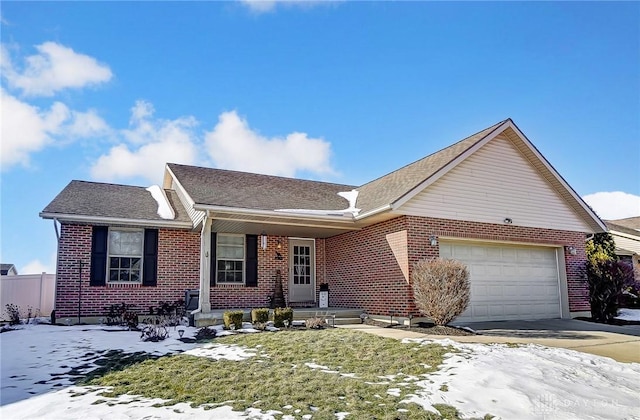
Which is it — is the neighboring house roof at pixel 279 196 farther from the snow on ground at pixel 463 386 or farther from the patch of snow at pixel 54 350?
the snow on ground at pixel 463 386

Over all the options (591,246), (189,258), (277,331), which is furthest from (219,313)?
(591,246)

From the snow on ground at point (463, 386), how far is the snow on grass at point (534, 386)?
0.03 ft

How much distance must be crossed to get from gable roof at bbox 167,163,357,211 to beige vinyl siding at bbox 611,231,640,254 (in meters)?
18.1

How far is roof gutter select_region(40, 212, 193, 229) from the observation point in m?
11.0

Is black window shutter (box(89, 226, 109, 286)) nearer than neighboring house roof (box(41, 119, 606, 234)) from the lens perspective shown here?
No

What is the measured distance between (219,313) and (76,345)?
329 centimetres

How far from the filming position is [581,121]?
42.3 feet

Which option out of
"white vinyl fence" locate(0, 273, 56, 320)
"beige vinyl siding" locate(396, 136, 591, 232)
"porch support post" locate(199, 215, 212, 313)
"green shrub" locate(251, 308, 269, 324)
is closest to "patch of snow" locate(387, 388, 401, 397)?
"green shrub" locate(251, 308, 269, 324)

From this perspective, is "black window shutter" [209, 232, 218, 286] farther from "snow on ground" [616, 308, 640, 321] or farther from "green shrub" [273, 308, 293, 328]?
"snow on ground" [616, 308, 640, 321]

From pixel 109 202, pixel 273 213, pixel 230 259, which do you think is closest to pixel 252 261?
pixel 230 259

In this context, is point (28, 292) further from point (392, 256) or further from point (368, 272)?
point (392, 256)

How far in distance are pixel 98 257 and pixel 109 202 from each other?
5.90ft

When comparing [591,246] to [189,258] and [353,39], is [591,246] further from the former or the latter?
[189,258]

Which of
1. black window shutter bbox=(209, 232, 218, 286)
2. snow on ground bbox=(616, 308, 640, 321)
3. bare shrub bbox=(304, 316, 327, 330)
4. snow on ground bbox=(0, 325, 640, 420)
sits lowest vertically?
snow on ground bbox=(616, 308, 640, 321)
